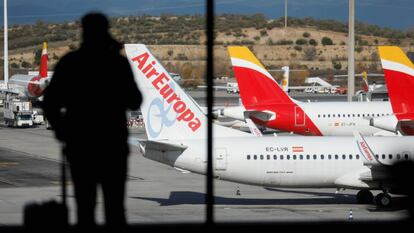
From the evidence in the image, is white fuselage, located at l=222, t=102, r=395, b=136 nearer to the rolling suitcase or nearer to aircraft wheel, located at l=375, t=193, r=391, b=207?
aircraft wheel, located at l=375, t=193, r=391, b=207

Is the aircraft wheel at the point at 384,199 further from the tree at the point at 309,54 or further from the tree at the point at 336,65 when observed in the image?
the tree at the point at 309,54

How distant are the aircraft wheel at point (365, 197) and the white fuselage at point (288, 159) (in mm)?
661

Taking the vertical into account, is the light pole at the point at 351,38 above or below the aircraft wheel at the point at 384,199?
above

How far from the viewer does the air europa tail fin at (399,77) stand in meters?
41.0

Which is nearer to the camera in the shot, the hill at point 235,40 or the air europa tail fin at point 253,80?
the air europa tail fin at point 253,80

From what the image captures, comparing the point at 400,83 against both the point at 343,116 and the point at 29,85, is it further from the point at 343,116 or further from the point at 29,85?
the point at 29,85

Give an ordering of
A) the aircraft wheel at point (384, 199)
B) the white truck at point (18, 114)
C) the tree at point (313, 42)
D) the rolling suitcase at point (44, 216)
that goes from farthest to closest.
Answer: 1. the tree at point (313, 42)
2. the white truck at point (18, 114)
3. the aircraft wheel at point (384, 199)
4. the rolling suitcase at point (44, 216)

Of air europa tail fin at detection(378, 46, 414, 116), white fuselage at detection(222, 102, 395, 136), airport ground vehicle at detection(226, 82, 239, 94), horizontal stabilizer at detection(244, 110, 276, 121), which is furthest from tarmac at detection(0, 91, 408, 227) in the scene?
airport ground vehicle at detection(226, 82, 239, 94)

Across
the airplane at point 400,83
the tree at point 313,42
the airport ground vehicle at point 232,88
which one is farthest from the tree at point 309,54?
the airplane at point 400,83

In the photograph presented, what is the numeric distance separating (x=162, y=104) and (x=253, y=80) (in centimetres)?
1925

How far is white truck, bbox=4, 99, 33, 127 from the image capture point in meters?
74.9

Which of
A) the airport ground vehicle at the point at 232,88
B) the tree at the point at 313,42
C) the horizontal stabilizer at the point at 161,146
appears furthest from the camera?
the tree at the point at 313,42

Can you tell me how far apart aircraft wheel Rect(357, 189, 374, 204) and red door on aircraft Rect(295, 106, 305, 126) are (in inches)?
756

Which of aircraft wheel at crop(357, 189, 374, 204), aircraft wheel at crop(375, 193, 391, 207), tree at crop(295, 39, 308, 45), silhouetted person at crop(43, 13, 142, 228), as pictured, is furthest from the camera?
tree at crop(295, 39, 308, 45)
